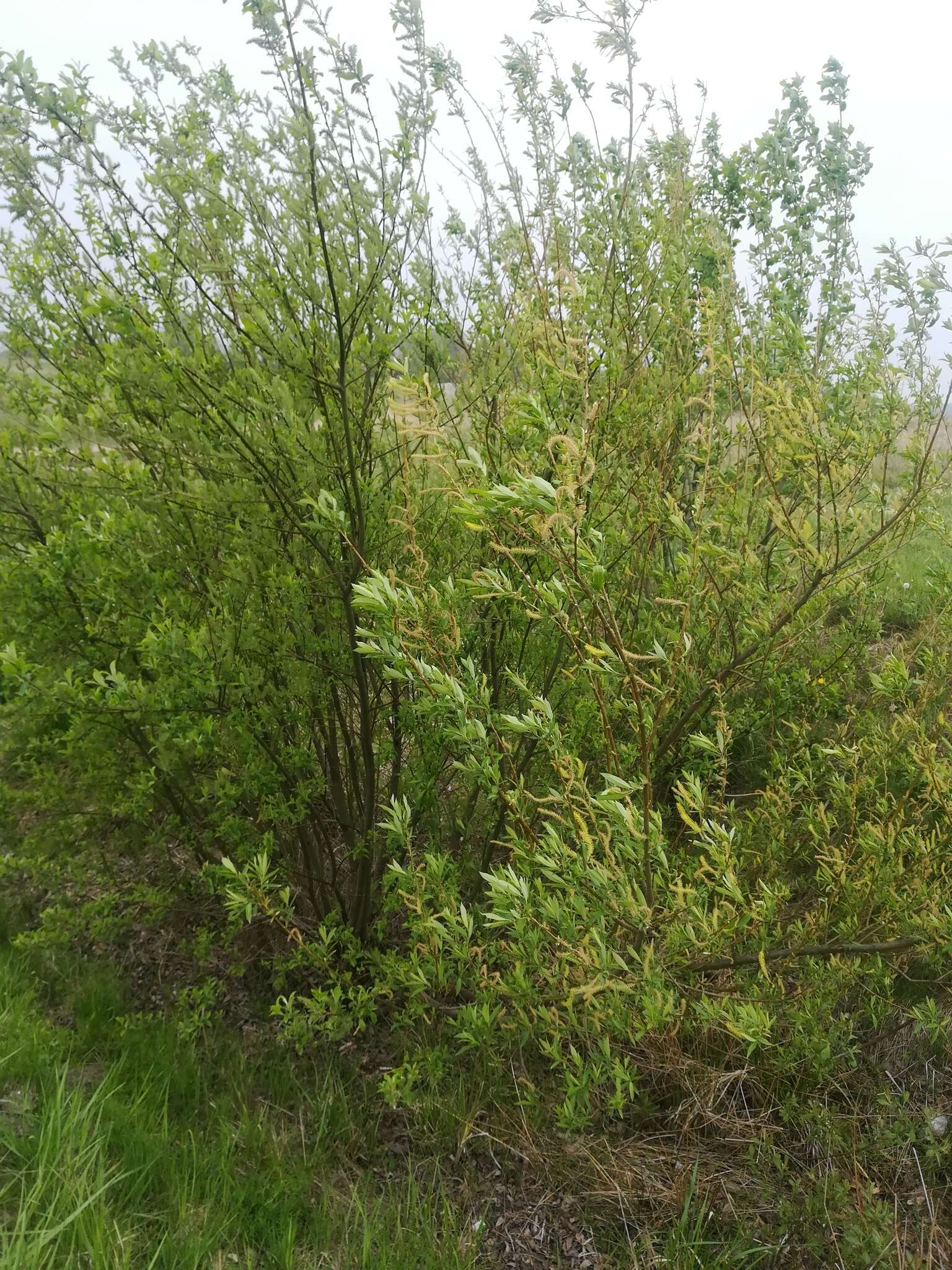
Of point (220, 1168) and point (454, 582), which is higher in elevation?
point (454, 582)

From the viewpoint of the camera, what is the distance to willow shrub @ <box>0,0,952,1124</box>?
6.77 feet

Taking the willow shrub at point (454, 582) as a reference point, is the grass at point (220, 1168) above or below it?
below

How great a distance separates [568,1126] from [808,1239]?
0.69m

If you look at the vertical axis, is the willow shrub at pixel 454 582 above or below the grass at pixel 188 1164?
above

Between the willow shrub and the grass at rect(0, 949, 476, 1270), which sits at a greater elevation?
the willow shrub

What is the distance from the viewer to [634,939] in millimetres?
2084

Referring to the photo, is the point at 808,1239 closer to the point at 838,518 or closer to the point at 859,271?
the point at 838,518

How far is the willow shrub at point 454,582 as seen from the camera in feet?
6.77

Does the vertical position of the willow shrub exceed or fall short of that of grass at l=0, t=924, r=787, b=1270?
it exceeds it

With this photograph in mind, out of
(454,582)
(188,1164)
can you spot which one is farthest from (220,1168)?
(454,582)

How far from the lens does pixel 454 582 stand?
8.65ft

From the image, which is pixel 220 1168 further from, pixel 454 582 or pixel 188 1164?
pixel 454 582

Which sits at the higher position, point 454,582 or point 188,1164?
point 454,582

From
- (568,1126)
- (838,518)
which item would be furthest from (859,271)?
(568,1126)
